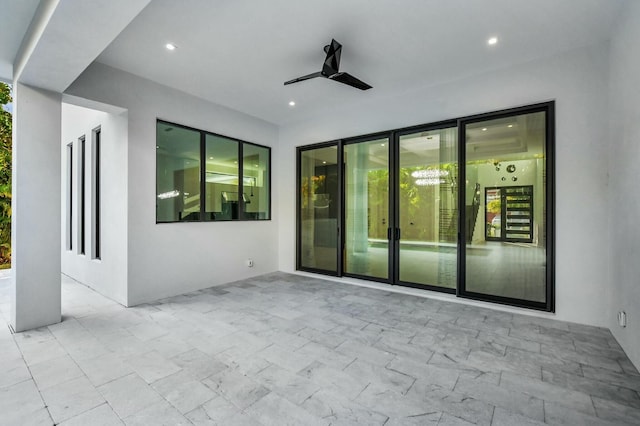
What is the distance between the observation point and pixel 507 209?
166 inches

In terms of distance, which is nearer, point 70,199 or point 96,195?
point 96,195

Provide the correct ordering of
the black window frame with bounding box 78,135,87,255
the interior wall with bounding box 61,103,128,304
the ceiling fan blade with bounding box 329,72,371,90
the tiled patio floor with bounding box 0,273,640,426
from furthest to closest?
1. the black window frame with bounding box 78,135,87,255
2. the interior wall with bounding box 61,103,128,304
3. the ceiling fan blade with bounding box 329,72,371,90
4. the tiled patio floor with bounding box 0,273,640,426

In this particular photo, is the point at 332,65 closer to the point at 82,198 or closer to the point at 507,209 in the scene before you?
the point at 507,209

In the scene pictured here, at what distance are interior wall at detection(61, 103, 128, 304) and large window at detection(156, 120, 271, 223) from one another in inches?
19.2

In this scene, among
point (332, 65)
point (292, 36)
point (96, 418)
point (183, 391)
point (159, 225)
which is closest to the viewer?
point (96, 418)

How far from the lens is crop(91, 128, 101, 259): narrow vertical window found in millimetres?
5176

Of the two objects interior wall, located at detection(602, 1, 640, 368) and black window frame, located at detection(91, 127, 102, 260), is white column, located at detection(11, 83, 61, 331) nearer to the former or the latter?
black window frame, located at detection(91, 127, 102, 260)

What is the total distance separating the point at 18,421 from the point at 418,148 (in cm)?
→ 537

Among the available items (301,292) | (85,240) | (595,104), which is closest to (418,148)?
(595,104)

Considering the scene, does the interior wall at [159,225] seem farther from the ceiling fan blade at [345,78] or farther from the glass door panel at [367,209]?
the ceiling fan blade at [345,78]


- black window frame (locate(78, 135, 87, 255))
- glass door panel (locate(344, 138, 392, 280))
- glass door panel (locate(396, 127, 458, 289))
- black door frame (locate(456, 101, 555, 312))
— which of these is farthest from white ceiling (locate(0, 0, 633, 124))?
black window frame (locate(78, 135, 87, 255))

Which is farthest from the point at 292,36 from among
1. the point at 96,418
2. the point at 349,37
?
the point at 96,418

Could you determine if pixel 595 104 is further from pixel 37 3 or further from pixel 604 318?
pixel 37 3

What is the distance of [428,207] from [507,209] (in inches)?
43.9
